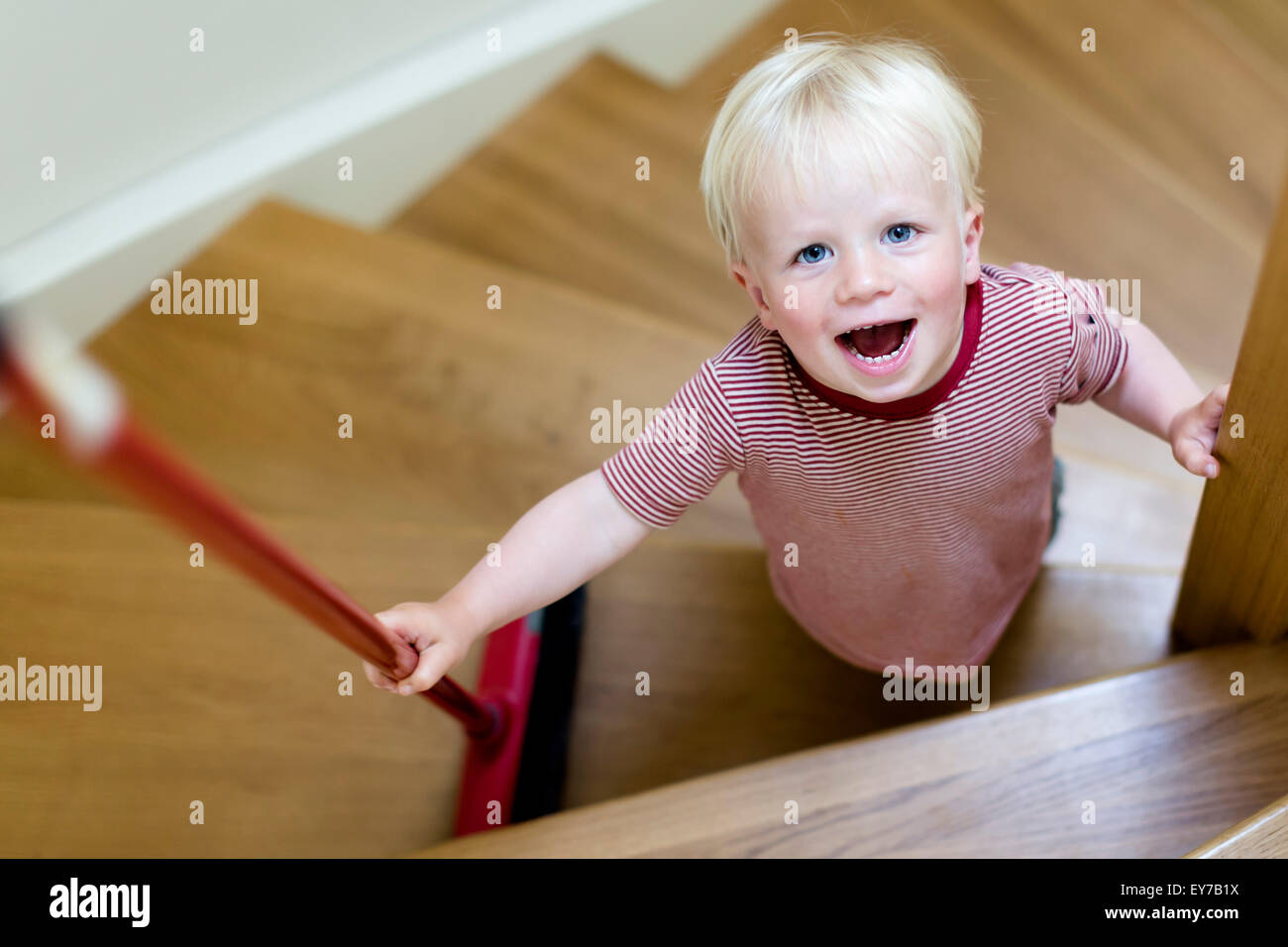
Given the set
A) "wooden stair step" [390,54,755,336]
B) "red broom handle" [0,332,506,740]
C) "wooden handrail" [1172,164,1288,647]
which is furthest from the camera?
"wooden stair step" [390,54,755,336]

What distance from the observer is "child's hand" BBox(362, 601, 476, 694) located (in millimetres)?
710

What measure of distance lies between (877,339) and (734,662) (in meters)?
0.51

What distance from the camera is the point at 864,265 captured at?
2.23 ft

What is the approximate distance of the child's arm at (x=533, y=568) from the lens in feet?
2.44

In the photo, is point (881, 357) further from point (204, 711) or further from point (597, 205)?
point (597, 205)

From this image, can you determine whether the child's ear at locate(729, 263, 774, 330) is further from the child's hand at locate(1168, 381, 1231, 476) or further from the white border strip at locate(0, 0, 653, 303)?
the white border strip at locate(0, 0, 653, 303)

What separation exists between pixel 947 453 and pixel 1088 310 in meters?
0.15

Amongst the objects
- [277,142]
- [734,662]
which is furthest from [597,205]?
[734,662]

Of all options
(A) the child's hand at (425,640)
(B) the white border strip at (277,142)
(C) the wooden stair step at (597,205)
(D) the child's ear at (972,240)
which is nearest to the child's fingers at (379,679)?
(A) the child's hand at (425,640)

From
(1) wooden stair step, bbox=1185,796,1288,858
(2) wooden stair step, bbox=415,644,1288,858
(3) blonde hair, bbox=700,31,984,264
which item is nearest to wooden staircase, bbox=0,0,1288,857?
(2) wooden stair step, bbox=415,644,1288,858

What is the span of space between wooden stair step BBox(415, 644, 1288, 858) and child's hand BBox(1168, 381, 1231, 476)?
0.55 feet

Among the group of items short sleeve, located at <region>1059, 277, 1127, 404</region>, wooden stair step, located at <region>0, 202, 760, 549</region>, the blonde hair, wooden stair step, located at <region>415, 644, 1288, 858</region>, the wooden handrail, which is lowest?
wooden stair step, located at <region>415, 644, 1288, 858</region>

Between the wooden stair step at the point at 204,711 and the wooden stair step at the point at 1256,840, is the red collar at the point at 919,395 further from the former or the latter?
the wooden stair step at the point at 204,711

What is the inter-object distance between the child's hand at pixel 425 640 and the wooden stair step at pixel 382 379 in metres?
0.53
